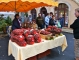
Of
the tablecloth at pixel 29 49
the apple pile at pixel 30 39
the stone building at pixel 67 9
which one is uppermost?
the stone building at pixel 67 9

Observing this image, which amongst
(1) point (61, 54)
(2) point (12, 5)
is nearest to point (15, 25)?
(2) point (12, 5)

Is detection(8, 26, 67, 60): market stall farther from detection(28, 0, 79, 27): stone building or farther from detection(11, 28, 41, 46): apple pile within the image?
detection(28, 0, 79, 27): stone building

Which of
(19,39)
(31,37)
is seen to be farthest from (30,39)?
(19,39)

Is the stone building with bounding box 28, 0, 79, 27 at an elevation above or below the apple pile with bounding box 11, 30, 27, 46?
above

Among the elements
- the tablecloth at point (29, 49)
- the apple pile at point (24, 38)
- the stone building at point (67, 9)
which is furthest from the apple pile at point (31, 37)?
the stone building at point (67, 9)

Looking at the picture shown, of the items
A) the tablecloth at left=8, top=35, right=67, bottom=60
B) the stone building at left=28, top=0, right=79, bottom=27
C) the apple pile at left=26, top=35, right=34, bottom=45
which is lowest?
the tablecloth at left=8, top=35, right=67, bottom=60

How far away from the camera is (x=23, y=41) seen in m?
3.70

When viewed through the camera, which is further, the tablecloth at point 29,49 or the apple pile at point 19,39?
the apple pile at point 19,39

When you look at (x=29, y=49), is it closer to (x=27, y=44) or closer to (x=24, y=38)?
(x=27, y=44)

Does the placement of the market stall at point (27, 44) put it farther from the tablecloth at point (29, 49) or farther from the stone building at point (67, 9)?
the stone building at point (67, 9)

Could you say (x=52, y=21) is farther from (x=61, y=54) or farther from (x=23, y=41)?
(x=23, y=41)

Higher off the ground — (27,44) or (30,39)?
(30,39)

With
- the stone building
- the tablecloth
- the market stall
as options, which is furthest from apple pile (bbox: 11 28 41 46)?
the stone building

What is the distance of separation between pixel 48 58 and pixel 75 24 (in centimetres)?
183
